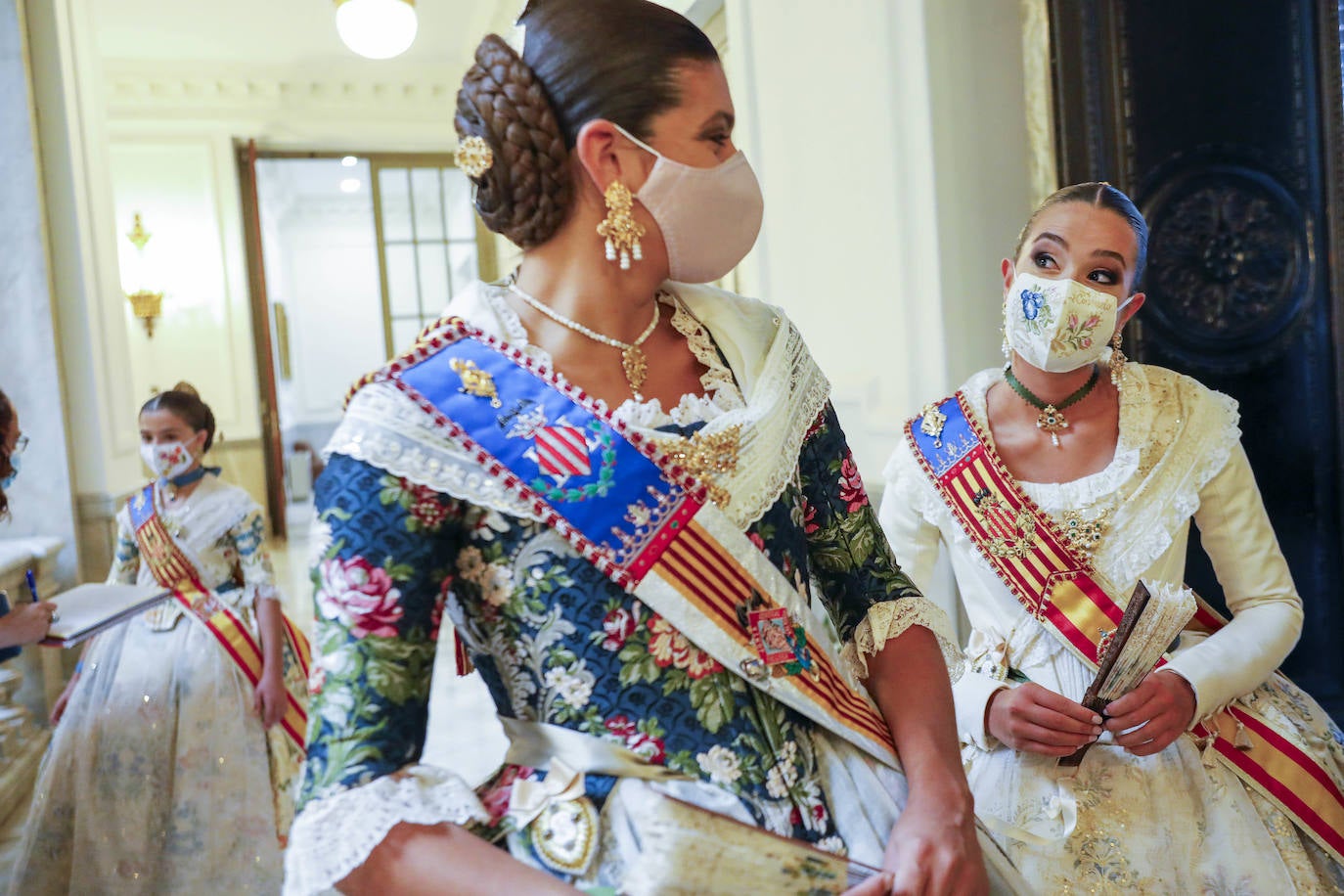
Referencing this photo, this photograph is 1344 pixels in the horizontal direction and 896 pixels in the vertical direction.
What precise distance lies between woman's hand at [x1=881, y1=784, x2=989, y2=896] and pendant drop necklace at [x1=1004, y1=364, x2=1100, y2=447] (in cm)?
83

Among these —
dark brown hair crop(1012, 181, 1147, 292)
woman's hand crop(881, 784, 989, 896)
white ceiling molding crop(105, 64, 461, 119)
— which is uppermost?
white ceiling molding crop(105, 64, 461, 119)

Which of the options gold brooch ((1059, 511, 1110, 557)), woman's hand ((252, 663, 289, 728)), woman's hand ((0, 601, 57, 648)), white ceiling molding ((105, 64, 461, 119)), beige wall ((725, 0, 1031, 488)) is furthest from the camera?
white ceiling molding ((105, 64, 461, 119))

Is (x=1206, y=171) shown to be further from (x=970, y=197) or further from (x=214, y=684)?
(x=214, y=684)

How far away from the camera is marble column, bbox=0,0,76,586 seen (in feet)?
13.6

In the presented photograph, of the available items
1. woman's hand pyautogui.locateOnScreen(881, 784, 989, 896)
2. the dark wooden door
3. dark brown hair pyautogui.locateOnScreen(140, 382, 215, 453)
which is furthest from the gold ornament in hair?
dark brown hair pyautogui.locateOnScreen(140, 382, 215, 453)

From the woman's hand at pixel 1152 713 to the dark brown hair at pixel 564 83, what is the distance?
3.04 feet

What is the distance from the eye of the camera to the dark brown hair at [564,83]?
899 mm

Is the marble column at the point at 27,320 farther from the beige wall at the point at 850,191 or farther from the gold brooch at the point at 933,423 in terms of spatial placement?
the gold brooch at the point at 933,423

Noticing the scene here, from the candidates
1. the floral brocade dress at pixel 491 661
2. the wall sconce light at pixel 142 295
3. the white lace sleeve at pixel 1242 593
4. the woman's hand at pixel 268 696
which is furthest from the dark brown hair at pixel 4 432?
the wall sconce light at pixel 142 295

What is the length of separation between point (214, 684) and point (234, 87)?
6.46 m

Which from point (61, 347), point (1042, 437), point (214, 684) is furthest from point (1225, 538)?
point (61, 347)

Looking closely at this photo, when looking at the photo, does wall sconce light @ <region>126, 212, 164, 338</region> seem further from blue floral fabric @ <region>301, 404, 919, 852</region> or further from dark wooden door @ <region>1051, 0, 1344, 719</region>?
blue floral fabric @ <region>301, 404, 919, 852</region>

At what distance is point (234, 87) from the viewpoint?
25.7 feet

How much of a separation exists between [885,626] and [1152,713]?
0.54m
